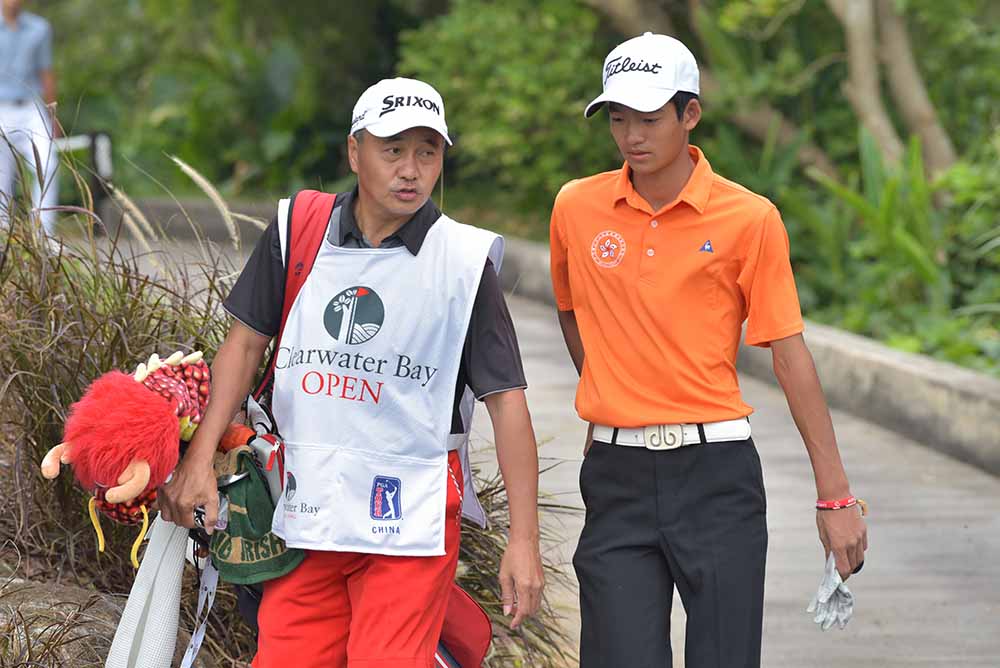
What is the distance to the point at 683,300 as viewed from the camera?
3.59 metres

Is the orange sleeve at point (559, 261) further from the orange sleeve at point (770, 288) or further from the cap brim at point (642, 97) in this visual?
the orange sleeve at point (770, 288)

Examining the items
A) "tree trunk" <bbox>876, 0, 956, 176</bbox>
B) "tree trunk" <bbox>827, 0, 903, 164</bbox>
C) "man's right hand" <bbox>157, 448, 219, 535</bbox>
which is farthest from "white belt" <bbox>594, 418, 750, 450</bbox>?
"tree trunk" <bbox>876, 0, 956, 176</bbox>

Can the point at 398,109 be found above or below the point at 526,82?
below

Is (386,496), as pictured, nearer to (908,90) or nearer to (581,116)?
(908,90)

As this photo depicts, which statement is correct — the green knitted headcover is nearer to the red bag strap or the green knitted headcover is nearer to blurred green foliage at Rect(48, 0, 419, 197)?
the red bag strap

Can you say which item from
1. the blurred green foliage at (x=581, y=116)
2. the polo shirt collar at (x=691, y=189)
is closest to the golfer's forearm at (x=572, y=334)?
the polo shirt collar at (x=691, y=189)

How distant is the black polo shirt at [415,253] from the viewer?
345cm

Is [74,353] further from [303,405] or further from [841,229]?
[841,229]

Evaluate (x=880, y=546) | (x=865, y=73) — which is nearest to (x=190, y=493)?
(x=880, y=546)

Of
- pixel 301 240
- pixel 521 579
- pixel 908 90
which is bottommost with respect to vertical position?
pixel 521 579

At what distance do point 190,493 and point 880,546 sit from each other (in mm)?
3597

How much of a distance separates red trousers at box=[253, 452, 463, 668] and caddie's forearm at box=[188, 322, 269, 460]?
0.34m

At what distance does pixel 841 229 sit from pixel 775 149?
1670mm

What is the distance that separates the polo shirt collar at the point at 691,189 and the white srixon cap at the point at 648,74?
178 millimetres
